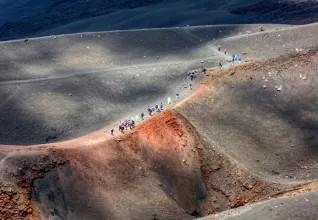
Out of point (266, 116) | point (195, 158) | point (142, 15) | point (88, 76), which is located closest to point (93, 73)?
point (88, 76)

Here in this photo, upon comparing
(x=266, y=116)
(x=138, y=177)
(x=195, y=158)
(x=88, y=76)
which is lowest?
(x=138, y=177)

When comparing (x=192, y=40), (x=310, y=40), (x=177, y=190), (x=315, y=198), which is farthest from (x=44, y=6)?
(x=315, y=198)

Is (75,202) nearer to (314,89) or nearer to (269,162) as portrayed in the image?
(269,162)

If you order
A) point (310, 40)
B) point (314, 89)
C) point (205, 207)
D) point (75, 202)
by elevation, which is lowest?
point (205, 207)

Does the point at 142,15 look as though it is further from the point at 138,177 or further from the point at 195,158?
the point at 138,177

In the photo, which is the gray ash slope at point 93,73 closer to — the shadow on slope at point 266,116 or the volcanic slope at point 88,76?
the volcanic slope at point 88,76

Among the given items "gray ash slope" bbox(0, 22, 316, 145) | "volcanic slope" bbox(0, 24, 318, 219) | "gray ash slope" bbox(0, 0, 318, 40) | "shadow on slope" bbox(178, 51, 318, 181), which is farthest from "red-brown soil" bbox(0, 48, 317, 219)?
"gray ash slope" bbox(0, 0, 318, 40)

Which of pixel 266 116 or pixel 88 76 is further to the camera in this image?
pixel 88 76

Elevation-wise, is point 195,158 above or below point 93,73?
below
